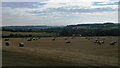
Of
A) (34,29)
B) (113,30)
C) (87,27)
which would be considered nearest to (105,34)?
(113,30)

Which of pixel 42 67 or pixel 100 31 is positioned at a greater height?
pixel 42 67

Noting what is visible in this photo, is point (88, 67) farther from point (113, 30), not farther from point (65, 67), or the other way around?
point (113, 30)

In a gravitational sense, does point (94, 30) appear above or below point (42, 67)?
below

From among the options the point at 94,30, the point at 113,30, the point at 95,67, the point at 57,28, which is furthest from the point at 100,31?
the point at 95,67

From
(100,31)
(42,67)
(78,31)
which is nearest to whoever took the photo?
(42,67)

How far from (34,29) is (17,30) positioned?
39.6 ft

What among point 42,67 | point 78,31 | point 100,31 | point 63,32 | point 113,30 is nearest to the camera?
point 42,67

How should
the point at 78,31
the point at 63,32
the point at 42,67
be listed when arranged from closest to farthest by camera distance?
the point at 42,67
the point at 63,32
the point at 78,31

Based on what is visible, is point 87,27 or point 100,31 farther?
point 87,27

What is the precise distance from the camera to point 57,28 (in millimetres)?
137625

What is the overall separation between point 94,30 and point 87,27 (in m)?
11.3

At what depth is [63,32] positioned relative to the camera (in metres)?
123

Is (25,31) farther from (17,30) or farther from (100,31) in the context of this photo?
(100,31)

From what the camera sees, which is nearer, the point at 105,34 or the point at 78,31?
the point at 105,34
